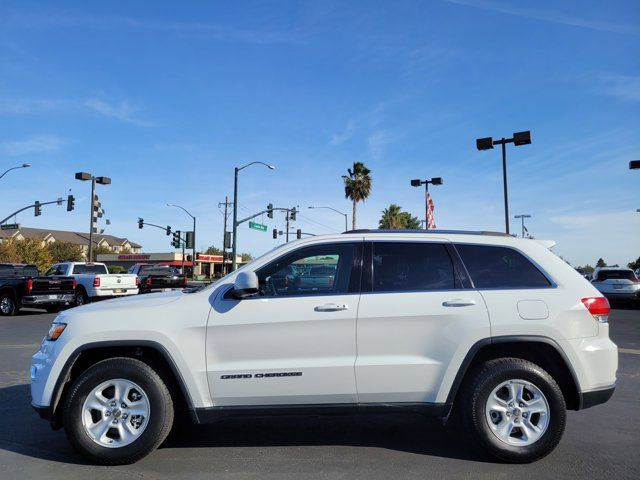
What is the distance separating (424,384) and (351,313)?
783 mm

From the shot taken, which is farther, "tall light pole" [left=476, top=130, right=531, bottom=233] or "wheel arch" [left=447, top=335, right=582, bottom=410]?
"tall light pole" [left=476, top=130, right=531, bottom=233]

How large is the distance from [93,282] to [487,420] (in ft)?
57.8

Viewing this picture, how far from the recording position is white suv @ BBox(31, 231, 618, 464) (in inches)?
158

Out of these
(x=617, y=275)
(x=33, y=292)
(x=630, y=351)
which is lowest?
(x=630, y=351)

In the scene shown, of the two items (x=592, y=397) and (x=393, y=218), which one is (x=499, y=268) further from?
(x=393, y=218)

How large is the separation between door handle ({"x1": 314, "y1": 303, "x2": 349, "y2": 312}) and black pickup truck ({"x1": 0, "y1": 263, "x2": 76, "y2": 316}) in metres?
15.9

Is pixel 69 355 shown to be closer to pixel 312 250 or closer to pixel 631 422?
pixel 312 250

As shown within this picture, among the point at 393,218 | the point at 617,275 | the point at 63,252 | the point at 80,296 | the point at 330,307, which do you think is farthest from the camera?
the point at 63,252

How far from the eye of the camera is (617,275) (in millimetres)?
19281

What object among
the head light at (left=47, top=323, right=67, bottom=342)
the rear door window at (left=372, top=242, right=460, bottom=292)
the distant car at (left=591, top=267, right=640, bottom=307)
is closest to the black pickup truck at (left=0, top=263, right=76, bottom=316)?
the head light at (left=47, top=323, right=67, bottom=342)

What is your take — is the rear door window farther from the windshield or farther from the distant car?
the windshield

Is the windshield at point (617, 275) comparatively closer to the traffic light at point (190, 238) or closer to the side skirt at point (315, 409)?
the side skirt at point (315, 409)

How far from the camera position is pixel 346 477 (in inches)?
148

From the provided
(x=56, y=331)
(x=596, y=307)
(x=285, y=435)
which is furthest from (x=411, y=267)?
(x=56, y=331)
